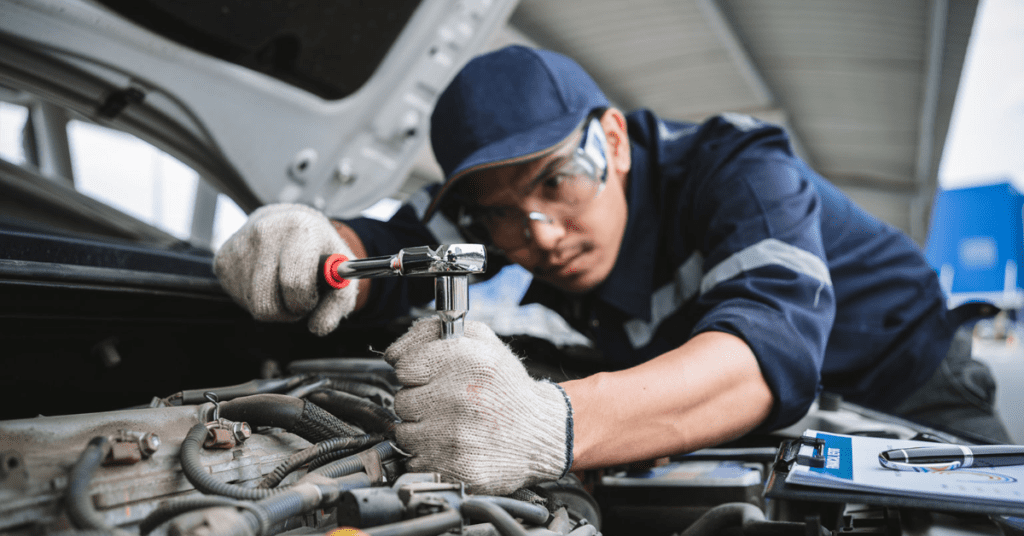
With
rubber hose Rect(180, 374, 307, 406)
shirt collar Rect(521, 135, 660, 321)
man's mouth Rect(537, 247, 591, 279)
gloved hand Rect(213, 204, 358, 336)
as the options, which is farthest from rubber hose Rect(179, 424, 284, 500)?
shirt collar Rect(521, 135, 660, 321)

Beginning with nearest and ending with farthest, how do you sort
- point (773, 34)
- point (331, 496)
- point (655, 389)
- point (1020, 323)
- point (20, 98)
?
point (331, 496), point (655, 389), point (20, 98), point (1020, 323), point (773, 34)

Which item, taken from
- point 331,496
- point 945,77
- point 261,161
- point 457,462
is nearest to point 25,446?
point 331,496

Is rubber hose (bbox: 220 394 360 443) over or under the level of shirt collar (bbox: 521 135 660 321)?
under

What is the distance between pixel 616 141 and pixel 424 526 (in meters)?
1.10

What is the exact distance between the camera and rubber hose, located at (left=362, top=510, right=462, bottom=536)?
19.1 inches

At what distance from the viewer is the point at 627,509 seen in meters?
0.94

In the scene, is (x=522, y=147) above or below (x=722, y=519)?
above

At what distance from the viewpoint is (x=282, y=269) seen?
1014mm

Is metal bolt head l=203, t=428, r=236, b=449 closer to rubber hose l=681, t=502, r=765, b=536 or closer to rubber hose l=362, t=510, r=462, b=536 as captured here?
rubber hose l=362, t=510, r=462, b=536

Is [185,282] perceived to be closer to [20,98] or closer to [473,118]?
[473,118]

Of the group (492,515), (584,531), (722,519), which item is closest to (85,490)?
(492,515)

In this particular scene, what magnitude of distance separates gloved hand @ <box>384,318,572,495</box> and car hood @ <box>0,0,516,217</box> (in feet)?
3.32

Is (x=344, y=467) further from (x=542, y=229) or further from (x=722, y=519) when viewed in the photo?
(x=542, y=229)

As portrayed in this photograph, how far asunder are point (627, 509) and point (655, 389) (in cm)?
24
